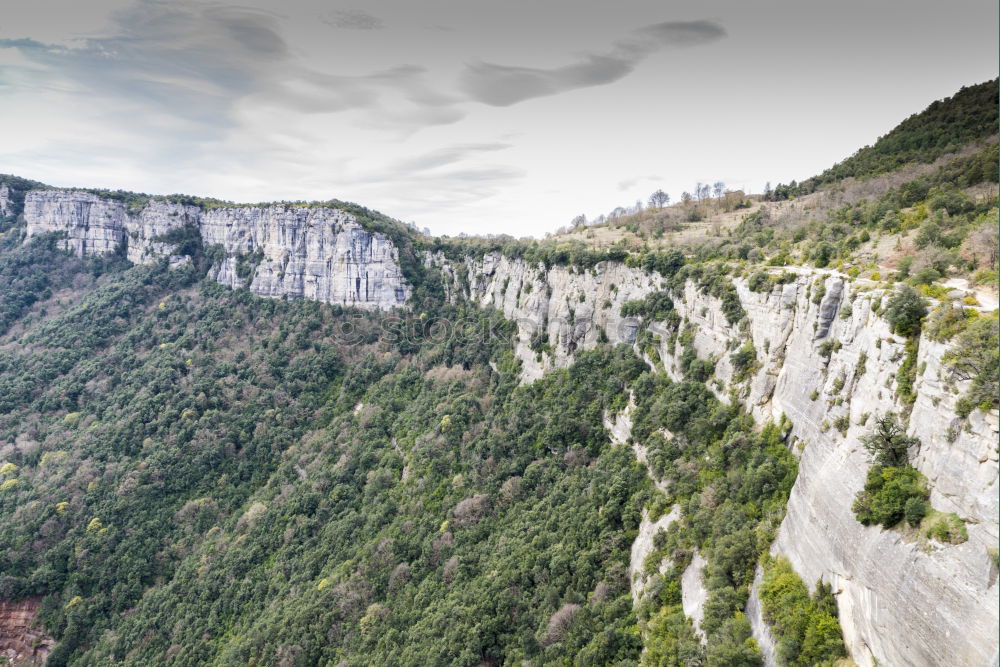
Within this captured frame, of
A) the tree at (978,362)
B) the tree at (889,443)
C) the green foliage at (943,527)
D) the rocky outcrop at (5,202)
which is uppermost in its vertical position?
the rocky outcrop at (5,202)

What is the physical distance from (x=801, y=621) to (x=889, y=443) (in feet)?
25.1

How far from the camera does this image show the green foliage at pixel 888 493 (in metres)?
14.2

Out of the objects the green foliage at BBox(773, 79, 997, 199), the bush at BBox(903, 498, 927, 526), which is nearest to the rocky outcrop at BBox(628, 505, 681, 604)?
the bush at BBox(903, 498, 927, 526)

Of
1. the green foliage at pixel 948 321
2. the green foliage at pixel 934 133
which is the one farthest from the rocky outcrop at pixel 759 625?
the green foliage at pixel 934 133

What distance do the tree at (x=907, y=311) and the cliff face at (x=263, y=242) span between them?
8175cm

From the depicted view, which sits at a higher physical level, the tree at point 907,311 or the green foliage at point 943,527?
the tree at point 907,311

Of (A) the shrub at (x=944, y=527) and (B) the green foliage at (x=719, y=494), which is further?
(B) the green foliage at (x=719, y=494)

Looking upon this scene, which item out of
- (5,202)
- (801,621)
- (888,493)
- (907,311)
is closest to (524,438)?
(801,621)

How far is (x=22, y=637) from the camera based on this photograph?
50531 mm

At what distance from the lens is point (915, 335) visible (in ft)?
53.6

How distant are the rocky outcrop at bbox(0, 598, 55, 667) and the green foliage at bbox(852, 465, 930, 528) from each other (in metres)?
76.1

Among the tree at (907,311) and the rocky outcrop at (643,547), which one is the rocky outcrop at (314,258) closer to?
the rocky outcrop at (643,547)

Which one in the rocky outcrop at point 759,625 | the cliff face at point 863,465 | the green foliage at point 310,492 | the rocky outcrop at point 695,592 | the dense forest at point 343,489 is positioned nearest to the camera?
the cliff face at point 863,465

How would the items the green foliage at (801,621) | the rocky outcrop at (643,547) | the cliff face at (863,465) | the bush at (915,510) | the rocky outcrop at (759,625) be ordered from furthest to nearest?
1. the rocky outcrop at (643,547)
2. the rocky outcrop at (759,625)
3. the green foliage at (801,621)
4. the bush at (915,510)
5. the cliff face at (863,465)
